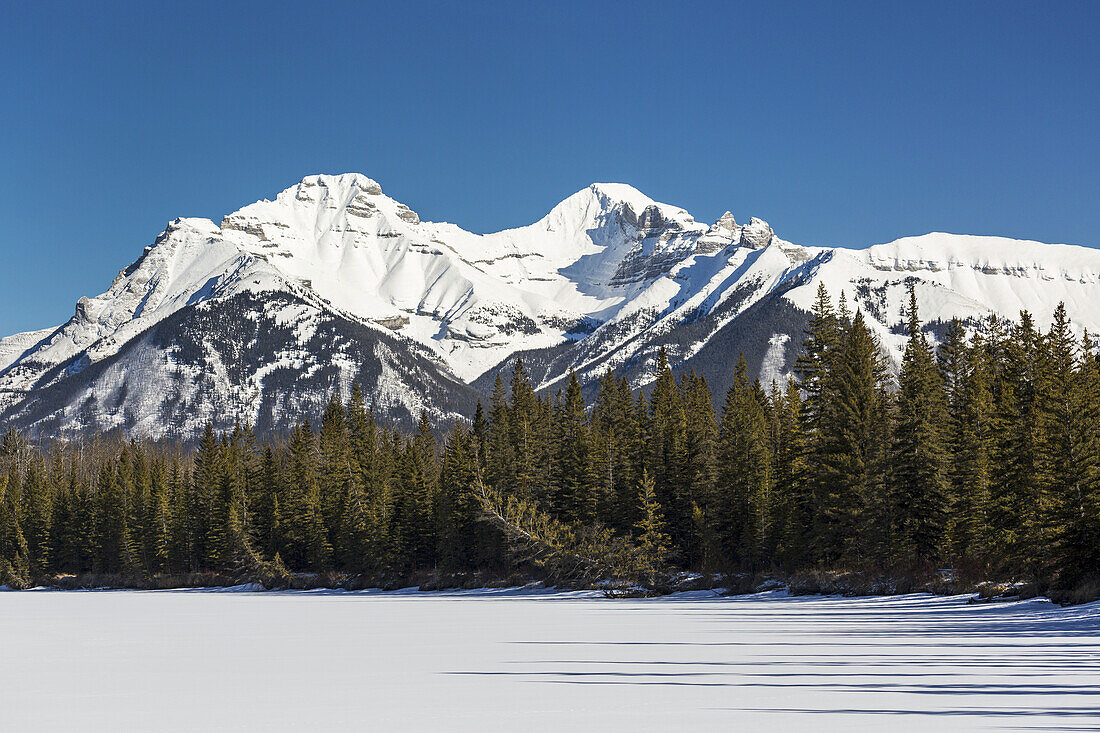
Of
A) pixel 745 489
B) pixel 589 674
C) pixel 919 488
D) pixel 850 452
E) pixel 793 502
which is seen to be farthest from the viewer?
pixel 745 489

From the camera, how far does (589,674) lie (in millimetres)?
16719

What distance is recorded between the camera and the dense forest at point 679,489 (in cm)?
3884

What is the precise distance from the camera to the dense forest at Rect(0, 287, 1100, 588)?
3884 cm

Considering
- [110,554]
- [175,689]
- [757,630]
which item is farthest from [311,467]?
[175,689]

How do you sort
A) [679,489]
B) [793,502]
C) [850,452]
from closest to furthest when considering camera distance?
[850,452] → [793,502] → [679,489]

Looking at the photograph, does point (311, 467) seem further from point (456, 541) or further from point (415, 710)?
point (415, 710)

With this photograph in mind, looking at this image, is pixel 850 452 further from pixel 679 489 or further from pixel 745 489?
pixel 679 489

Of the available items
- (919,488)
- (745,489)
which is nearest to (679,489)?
(745,489)

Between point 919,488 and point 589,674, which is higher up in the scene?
point 919,488

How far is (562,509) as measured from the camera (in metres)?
72.6

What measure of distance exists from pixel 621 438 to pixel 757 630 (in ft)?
174

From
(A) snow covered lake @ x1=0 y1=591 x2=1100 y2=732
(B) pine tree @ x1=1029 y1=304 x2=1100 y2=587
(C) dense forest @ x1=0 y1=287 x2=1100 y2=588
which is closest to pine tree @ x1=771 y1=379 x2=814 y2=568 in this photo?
(C) dense forest @ x1=0 y1=287 x2=1100 y2=588

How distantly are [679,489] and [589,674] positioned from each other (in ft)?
165

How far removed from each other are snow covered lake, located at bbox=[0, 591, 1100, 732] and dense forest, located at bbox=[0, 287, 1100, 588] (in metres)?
9.43
